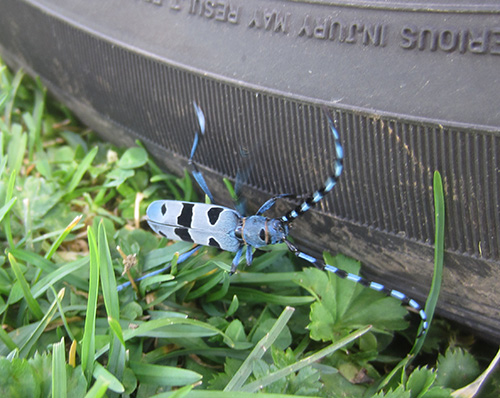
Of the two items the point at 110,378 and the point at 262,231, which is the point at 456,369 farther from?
the point at 110,378

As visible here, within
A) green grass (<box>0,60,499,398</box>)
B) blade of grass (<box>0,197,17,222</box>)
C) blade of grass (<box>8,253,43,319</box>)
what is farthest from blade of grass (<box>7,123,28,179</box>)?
blade of grass (<box>8,253,43,319</box>)

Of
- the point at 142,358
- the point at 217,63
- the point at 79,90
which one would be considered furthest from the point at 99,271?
the point at 79,90

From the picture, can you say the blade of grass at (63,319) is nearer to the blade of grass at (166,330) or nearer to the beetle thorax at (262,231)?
the blade of grass at (166,330)

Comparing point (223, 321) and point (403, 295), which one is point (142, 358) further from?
point (403, 295)

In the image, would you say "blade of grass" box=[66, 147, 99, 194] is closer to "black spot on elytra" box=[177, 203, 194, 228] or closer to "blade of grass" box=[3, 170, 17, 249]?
"blade of grass" box=[3, 170, 17, 249]

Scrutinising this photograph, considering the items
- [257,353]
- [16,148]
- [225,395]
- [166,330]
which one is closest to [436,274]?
[257,353]
